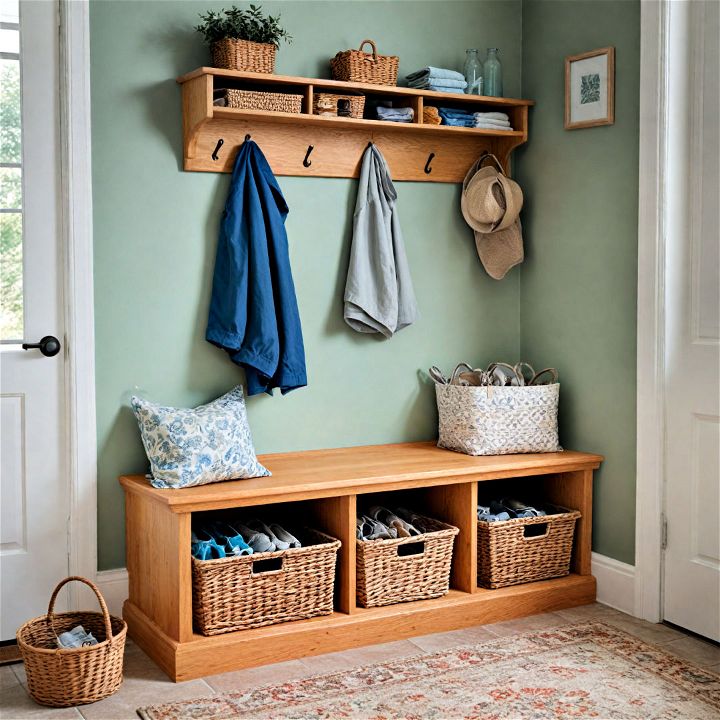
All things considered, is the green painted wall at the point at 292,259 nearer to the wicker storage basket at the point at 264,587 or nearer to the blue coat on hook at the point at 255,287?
the blue coat on hook at the point at 255,287

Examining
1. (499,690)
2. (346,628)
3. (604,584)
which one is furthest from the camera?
(604,584)

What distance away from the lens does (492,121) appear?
362 cm

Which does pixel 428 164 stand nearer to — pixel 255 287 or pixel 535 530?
pixel 255 287

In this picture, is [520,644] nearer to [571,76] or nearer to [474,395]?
[474,395]

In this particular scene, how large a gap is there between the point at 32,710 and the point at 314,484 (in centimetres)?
102

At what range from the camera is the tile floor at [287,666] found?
2.61 meters

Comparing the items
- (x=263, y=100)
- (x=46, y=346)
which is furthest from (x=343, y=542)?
(x=263, y=100)

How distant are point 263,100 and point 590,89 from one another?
3.98 feet

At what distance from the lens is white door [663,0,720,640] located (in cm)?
309

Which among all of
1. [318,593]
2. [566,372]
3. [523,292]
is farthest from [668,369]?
[318,593]

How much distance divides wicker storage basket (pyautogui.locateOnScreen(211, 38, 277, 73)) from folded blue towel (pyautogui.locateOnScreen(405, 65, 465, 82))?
61 cm

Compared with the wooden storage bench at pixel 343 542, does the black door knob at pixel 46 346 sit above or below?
above

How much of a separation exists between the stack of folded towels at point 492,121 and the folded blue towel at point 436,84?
13 centimetres

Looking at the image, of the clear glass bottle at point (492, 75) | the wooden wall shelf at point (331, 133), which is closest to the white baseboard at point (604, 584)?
the wooden wall shelf at point (331, 133)
